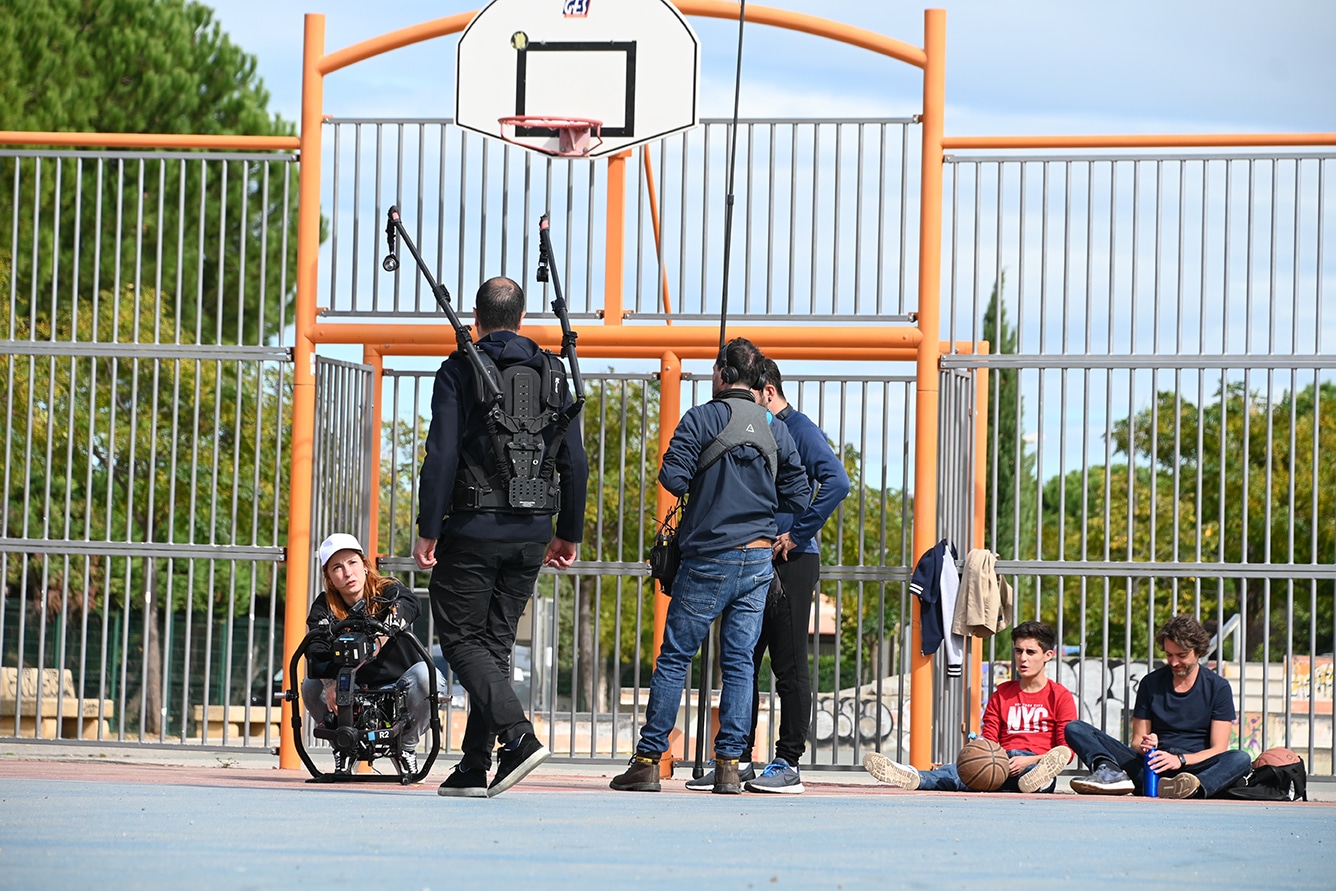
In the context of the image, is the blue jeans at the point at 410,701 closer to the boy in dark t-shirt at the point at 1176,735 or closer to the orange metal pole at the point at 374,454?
the orange metal pole at the point at 374,454

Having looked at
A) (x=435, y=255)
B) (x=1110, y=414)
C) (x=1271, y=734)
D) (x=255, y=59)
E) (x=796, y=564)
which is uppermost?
(x=255, y=59)

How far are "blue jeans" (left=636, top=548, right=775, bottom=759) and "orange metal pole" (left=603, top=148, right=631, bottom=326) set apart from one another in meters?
2.31

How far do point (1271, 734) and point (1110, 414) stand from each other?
11.8m

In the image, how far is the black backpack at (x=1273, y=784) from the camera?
25.5ft

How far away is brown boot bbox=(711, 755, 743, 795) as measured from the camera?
701 cm

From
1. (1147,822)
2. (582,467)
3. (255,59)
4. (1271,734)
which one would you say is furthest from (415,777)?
(255,59)

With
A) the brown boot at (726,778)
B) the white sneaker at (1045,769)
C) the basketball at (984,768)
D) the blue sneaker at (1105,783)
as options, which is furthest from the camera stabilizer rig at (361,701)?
the blue sneaker at (1105,783)

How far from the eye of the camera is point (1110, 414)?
8.66 meters

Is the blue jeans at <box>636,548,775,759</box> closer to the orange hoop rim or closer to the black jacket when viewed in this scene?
the black jacket

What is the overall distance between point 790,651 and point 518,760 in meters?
1.80

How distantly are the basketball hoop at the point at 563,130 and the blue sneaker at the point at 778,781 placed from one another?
11.4 ft

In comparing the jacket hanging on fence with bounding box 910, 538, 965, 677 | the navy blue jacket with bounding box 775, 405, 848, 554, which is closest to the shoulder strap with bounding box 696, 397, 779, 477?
the navy blue jacket with bounding box 775, 405, 848, 554

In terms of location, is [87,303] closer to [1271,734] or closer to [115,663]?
[115,663]

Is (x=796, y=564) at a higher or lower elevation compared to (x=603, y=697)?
higher
